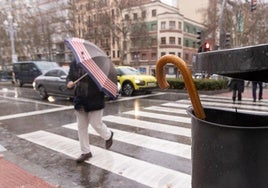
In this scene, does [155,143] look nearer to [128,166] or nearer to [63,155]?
[128,166]

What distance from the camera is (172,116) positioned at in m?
9.07

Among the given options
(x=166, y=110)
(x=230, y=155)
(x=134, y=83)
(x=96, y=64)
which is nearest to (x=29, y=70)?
(x=134, y=83)

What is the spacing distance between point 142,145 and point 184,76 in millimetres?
4408

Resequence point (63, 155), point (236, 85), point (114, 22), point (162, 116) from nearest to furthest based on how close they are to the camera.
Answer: point (63, 155)
point (162, 116)
point (236, 85)
point (114, 22)

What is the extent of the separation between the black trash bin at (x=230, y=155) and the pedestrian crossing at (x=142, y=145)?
40.3 inches

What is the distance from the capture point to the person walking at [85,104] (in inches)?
190

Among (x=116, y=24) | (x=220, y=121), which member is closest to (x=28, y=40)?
(x=116, y=24)

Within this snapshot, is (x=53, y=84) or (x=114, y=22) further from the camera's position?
(x=114, y=22)

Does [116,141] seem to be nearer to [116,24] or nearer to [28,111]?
[28,111]

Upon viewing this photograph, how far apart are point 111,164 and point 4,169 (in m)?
1.71

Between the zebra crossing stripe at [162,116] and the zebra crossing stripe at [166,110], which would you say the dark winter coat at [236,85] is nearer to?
the zebra crossing stripe at [166,110]

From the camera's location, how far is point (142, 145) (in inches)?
235

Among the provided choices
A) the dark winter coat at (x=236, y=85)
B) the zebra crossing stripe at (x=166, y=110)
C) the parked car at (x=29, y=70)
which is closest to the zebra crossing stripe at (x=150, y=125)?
the zebra crossing stripe at (x=166, y=110)

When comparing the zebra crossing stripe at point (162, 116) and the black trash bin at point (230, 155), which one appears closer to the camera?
the black trash bin at point (230, 155)
